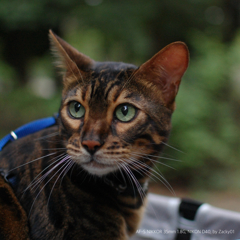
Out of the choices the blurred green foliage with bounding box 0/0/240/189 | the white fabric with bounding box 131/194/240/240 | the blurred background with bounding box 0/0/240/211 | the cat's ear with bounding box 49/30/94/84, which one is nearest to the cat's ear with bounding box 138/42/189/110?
the cat's ear with bounding box 49/30/94/84

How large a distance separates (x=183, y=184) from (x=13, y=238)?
2571 mm

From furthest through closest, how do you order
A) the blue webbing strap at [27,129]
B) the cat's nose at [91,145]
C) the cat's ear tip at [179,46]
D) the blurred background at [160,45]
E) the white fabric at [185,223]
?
the blurred background at [160,45] < the white fabric at [185,223] < the blue webbing strap at [27,129] < the cat's ear tip at [179,46] < the cat's nose at [91,145]

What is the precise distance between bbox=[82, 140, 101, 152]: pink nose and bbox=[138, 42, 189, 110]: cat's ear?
49 cm

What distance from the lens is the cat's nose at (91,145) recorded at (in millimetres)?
1229

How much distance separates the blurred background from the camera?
3279mm

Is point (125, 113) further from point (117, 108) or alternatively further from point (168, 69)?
point (168, 69)

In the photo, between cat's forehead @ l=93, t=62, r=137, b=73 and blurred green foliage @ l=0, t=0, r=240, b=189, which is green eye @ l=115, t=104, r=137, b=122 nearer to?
cat's forehead @ l=93, t=62, r=137, b=73

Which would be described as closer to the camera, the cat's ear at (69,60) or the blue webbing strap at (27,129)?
the cat's ear at (69,60)

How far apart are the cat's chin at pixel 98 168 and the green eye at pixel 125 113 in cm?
24

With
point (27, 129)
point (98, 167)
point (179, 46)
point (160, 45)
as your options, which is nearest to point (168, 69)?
point (179, 46)

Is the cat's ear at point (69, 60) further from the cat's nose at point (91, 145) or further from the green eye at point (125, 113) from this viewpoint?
the cat's nose at point (91, 145)

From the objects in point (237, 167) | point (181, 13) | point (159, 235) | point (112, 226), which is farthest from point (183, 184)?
point (181, 13)

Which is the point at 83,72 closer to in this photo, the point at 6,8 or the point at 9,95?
the point at 6,8

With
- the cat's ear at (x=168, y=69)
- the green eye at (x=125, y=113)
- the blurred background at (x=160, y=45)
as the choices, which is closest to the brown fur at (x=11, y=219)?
the green eye at (x=125, y=113)
